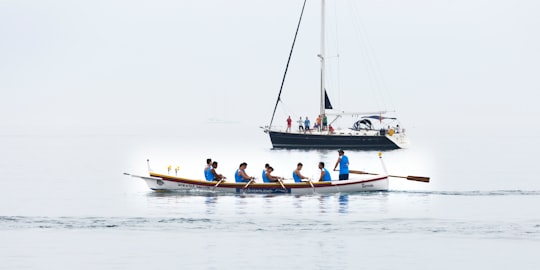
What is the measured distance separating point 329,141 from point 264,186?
5833 centimetres

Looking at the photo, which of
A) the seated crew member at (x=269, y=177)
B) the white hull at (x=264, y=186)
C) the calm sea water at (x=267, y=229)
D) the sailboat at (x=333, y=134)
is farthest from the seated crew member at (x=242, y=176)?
the sailboat at (x=333, y=134)

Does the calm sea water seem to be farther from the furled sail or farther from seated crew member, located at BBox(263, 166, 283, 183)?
the furled sail

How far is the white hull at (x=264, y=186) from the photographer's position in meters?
52.8

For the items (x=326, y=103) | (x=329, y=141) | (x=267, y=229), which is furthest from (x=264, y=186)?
(x=326, y=103)

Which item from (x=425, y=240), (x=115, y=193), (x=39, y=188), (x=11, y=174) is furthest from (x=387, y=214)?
(x=11, y=174)

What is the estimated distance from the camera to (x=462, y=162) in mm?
114875

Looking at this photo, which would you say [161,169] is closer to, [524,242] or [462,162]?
[462,162]

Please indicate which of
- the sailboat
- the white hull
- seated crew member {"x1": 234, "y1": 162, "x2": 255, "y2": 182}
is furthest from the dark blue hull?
seated crew member {"x1": 234, "y1": 162, "x2": 255, "y2": 182}

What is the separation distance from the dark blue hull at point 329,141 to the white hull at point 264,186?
2185 inches

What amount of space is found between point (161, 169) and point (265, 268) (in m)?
62.2

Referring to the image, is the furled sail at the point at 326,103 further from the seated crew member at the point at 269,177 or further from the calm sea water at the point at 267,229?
the seated crew member at the point at 269,177

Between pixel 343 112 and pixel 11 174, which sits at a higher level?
pixel 343 112

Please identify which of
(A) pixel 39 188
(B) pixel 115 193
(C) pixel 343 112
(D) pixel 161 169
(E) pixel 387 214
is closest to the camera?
(E) pixel 387 214

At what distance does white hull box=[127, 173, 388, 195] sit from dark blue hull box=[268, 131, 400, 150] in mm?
55500
